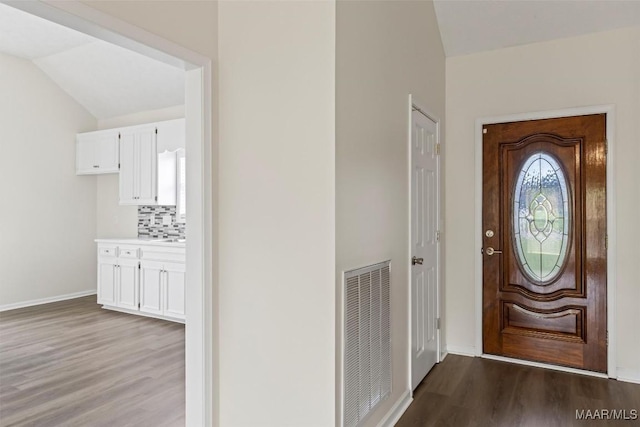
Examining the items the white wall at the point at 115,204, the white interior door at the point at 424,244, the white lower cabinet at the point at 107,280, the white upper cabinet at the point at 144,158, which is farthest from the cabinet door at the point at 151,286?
the white interior door at the point at 424,244

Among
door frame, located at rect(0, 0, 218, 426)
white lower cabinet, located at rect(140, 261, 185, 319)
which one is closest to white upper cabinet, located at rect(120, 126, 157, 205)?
white lower cabinet, located at rect(140, 261, 185, 319)

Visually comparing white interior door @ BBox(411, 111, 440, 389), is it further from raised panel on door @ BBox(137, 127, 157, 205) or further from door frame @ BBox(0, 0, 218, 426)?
raised panel on door @ BBox(137, 127, 157, 205)

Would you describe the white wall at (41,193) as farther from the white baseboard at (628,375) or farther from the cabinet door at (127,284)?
the white baseboard at (628,375)

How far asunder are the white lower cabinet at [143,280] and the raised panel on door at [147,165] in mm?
744

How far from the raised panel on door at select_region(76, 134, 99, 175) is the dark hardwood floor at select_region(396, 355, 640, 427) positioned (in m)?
5.61

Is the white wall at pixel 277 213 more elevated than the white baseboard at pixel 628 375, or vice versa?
the white wall at pixel 277 213

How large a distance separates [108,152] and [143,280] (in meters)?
2.09

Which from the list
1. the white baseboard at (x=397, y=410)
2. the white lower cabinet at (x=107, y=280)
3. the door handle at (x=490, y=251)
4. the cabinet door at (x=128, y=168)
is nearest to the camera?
the white baseboard at (x=397, y=410)

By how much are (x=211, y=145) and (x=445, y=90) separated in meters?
2.53

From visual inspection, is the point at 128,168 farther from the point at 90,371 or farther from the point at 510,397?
the point at 510,397

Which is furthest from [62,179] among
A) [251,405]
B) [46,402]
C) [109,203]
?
[251,405]

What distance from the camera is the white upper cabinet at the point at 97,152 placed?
6.00 meters

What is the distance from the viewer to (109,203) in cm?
670

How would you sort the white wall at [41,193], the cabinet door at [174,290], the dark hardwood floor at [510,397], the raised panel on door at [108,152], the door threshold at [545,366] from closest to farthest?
the dark hardwood floor at [510,397], the door threshold at [545,366], the cabinet door at [174,290], the white wall at [41,193], the raised panel on door at [108,152]
